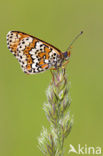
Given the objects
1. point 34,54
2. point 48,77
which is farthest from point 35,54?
point 48,77

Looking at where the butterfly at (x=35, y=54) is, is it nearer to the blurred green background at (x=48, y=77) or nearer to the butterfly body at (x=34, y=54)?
the butterfly body at (x=34, y=54)

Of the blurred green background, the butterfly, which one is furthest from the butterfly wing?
the blurred green background

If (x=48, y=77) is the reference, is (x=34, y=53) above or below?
below

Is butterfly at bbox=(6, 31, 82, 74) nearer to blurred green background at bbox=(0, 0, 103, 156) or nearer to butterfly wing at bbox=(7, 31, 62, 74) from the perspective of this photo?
butterfly wing at bbox=(7, 31, 62, 74)

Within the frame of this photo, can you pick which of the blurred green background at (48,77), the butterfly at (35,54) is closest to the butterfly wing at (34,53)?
the butterfly at (35,54)

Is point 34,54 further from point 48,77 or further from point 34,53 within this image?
point 48,77

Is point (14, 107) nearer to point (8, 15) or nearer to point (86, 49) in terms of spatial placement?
point (86, 49)

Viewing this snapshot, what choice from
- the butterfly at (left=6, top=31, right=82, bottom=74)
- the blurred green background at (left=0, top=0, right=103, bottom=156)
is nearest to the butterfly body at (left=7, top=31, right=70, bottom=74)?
the butterfly at (left=6, top=31, right=82, bottom=74)

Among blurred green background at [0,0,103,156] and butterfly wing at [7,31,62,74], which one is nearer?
butterfly wing at [7,31,62,74]
